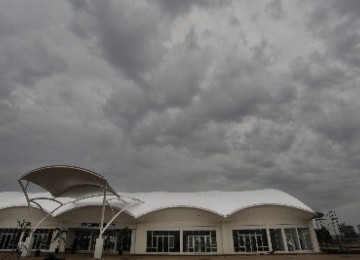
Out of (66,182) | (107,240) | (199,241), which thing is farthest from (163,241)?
(66,182)

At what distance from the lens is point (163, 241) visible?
34.1m

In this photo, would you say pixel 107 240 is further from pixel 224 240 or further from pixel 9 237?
pixel 224 240

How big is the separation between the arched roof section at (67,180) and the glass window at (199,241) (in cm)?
1133

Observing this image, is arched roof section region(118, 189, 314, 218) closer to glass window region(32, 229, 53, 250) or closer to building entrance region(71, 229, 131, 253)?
building entrance region(71, 229, 131, 253)

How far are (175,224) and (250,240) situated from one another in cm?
937

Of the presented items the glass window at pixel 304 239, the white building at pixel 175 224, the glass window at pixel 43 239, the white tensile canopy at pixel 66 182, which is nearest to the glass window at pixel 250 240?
the white building at pixel 175 224

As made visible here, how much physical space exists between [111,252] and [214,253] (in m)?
13.3

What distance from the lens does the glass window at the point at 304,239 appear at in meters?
32.6

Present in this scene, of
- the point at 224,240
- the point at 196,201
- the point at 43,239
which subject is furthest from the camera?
the point at 43,239

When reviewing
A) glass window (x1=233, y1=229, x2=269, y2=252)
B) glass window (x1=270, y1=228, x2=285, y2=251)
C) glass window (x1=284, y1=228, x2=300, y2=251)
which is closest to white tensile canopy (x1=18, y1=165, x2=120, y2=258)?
glass window (x1=233, y1=229, x2=269, y2=252)

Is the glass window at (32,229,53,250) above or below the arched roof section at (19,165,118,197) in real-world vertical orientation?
below

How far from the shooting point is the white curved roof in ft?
107

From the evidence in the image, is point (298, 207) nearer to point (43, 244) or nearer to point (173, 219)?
point (173, 219)

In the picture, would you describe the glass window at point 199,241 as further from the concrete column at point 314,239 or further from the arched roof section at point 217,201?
the concrete column at point 314,239
